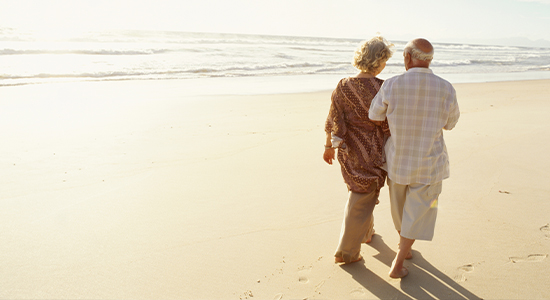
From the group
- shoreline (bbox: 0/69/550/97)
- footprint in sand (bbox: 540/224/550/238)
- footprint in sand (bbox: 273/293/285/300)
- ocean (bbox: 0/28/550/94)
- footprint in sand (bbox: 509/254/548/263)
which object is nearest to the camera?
footprint in sand (bbox: 273/293/285/300)

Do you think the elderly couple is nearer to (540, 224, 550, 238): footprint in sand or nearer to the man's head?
the man's head

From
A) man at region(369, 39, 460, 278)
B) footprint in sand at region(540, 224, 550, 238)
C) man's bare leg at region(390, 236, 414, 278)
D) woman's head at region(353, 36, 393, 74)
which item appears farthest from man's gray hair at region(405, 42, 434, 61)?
footprint in sand at region(540, 224, 550, 238)

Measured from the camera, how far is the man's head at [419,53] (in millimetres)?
2205

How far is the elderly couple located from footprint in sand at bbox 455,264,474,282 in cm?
35

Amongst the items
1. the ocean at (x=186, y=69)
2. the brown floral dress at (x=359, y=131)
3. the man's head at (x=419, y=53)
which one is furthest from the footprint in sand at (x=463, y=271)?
the ocean at (x=186, y=69)

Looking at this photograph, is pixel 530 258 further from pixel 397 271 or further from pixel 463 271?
pixel 397 271

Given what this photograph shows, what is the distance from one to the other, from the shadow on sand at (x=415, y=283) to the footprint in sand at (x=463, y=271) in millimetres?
59

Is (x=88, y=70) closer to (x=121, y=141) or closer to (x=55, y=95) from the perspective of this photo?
(x=55, y=95)

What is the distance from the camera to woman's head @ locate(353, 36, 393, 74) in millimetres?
2387

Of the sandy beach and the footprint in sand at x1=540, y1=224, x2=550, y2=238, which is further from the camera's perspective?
the footprint in sand at x1=540, y1=224, x2=550, y2=238

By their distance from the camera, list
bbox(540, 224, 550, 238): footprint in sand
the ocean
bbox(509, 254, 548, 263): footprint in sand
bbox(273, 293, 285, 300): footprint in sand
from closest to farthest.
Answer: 1. bbox(273, 293, 285, 300): footprint in sand
2. bbox(509, 254, 548, 263): footprint in sand
3. bbox(540, 224, 550, 238): footprint in sand
4. the ocean

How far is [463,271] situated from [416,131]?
1115 millimetres

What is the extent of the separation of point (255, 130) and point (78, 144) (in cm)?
259

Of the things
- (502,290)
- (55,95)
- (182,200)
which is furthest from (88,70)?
(502,290)
